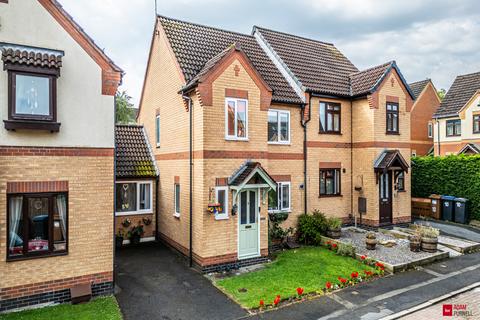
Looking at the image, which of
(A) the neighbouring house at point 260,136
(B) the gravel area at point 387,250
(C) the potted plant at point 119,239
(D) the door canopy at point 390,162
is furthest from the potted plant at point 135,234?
(D) the door canopy at point 390,162

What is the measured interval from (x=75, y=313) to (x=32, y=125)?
197 inches

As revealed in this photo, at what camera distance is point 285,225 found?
1486 cm

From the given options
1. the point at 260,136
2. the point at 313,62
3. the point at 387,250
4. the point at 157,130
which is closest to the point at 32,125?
the point at 260,136

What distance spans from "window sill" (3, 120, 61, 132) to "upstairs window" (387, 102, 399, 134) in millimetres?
14856

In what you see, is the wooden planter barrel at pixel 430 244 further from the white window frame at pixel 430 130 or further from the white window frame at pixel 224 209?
the white window frame at pixel 430 130

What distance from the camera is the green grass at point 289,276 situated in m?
9.58

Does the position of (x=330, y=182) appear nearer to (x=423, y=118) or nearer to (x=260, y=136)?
(x=260, y=136)

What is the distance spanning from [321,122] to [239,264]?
823 cm

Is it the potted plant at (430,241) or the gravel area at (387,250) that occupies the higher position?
the potted plant at (430,241)

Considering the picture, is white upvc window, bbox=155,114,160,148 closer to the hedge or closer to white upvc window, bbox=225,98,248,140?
white upvc window, bbox=225,98,248,140

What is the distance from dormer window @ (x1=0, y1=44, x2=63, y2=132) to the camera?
8.44m

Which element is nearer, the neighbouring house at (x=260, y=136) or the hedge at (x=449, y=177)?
the neighbouring house at (x=260, y=136)

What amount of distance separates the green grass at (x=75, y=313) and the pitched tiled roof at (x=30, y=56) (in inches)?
253

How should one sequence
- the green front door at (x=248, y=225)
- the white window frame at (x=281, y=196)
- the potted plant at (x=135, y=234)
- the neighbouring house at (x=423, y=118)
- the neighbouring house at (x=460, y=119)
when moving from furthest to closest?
the neighbouring house at (x=423, y=118), the neighbouring house at (x=460, y=119), the potted plant at (x=135, y=234), the white window frame at (x=281, y=196), the green front door at (x=248, y=225)
